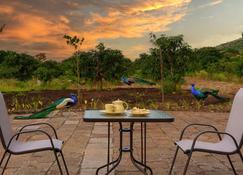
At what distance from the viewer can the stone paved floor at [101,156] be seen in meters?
4.73

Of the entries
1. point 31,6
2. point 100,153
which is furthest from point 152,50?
point 100,153

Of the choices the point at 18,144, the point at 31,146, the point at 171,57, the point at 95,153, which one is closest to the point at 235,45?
the point at 171,57

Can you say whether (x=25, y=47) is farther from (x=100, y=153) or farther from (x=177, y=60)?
(x=100, y=153)

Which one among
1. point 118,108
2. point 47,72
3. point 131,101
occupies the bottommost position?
point 131,101

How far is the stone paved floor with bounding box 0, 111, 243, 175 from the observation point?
15.5ft

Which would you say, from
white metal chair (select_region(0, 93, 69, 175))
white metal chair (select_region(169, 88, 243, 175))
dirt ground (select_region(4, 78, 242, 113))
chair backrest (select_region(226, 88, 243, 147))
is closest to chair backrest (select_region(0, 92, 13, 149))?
white metal chair (select_region(0, 93, 69, 175))

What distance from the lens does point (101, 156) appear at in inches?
211

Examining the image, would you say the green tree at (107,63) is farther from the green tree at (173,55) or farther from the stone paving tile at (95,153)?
the stone paving tile at (95,153)

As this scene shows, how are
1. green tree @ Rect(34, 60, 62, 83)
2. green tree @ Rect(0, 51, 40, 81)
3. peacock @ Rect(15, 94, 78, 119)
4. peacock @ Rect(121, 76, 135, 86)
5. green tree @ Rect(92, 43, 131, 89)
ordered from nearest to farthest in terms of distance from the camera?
1. peacock @ Rect(15, 94, 78, 119)
2. peacock @ Rect(121, 76, 135, 86)
3. green tree @ Rect(92, 43, 131, 89)
4. green tree @ Rect(34, 60, 62, 83)
5. green tree @ Rect(0, 51, 40, 81)

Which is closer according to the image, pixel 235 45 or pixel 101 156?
pixel 101 156

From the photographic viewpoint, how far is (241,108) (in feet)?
13.5

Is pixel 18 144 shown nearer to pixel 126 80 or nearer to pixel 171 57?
pixel 171 57

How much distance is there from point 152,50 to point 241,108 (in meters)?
9.73

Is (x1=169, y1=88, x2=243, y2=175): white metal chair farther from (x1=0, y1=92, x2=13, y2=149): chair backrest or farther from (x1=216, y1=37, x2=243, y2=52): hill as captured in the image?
(x1=216, y1=37, x2=243, y2=52): hill
